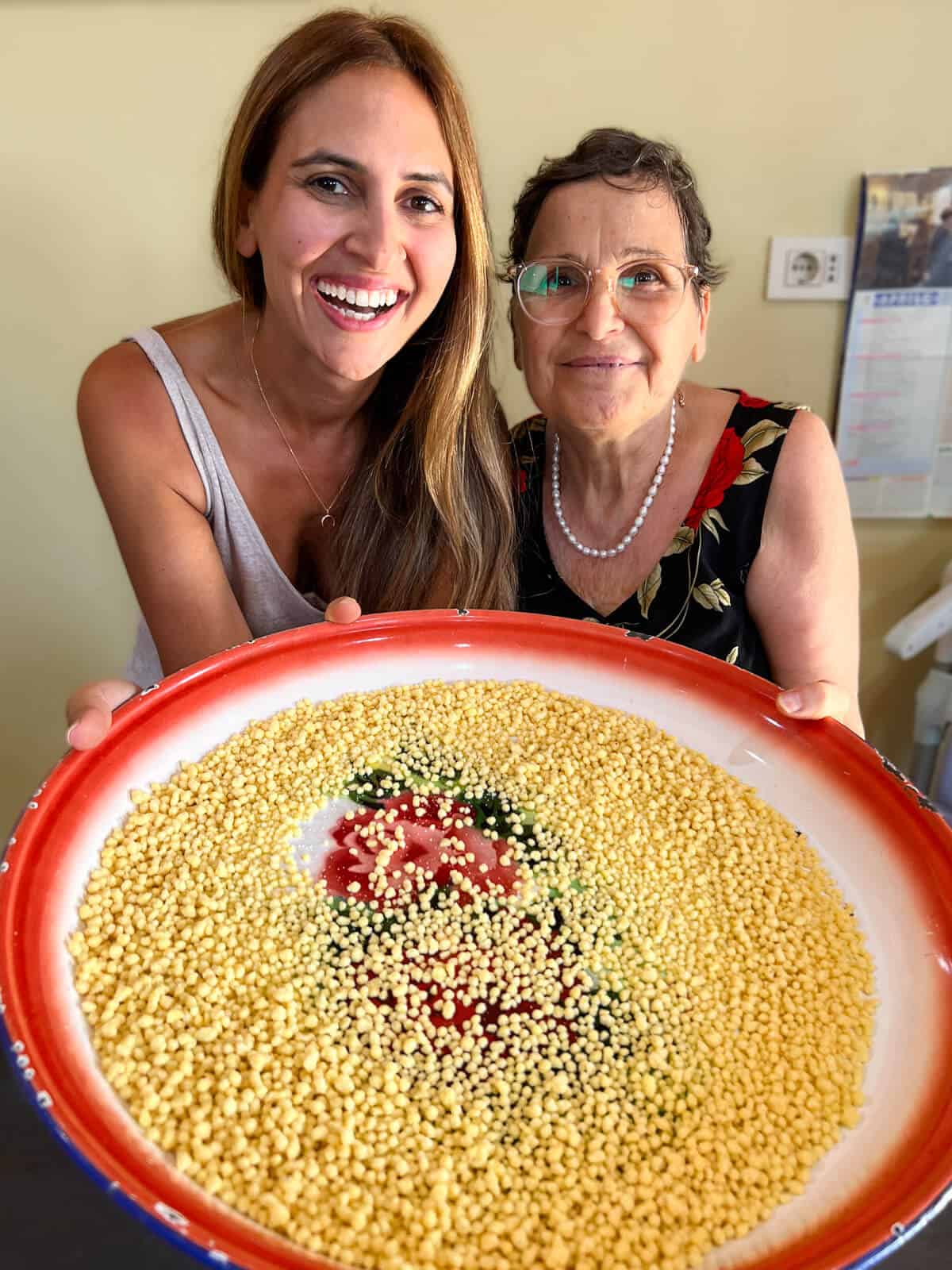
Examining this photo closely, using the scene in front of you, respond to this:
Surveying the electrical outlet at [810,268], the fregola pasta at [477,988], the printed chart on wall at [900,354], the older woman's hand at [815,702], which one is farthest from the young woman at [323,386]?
the printed chart on wall at [900,354]

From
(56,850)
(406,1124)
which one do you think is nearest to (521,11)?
(56,850)

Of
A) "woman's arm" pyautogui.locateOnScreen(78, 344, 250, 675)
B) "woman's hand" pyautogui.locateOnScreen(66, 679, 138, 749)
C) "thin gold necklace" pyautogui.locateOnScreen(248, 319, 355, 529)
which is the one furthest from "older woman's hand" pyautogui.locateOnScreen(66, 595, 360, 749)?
"thin gold necklace" pyautogui.locateOnScreen(248, 319, 355, 529)

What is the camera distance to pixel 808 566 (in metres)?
1.30

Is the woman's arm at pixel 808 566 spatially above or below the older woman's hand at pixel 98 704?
above

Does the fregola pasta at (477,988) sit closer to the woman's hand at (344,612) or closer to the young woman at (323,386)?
the woman's hand at (344,612)

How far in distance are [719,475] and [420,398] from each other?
46cm

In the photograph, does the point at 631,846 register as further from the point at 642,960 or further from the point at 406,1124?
the point at 406,1124

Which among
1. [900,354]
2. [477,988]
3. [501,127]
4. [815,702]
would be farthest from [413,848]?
[900,354]

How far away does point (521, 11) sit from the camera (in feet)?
5.62

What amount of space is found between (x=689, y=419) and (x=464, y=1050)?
101 cm

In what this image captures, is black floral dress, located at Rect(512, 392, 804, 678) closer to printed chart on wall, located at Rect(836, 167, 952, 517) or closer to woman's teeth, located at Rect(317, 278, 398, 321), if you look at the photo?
woman's teeth, located at Rect(317, 278, 398, 321)

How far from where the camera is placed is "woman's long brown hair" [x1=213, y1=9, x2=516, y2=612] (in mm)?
1148

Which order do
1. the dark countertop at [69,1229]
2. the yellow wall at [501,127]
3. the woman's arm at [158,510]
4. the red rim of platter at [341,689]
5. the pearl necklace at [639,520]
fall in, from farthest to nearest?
1. the yellow wall at [501,127]
2. the pearl necklace at [639,520]
3. the woman's arm at [158,510]
4. the dark countertop at [69,1229]
5. the red rim of platter at [341,689]

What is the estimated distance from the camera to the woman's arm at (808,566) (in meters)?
1.30
